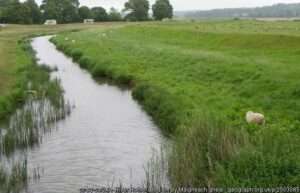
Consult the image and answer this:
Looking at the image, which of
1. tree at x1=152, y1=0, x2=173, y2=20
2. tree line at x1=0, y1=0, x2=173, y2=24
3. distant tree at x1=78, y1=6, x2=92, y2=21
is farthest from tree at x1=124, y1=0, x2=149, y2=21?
distant tree at x1=78, y1=6, x2=92, y2=21

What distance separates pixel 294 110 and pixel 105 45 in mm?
34189

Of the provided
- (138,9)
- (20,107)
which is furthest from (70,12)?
(20,107)

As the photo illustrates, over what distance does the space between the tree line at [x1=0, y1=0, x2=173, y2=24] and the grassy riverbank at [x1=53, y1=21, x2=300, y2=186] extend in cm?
6282

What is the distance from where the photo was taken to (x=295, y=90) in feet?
67.7

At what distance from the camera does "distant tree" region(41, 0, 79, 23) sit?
121062 millimetres

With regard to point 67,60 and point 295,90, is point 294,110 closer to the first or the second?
point 295,90

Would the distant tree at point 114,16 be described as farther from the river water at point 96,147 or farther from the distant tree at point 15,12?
the river water at point 96,147

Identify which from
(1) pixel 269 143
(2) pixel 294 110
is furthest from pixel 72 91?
(1) pixel 269 143

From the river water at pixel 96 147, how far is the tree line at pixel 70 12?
86.7 m

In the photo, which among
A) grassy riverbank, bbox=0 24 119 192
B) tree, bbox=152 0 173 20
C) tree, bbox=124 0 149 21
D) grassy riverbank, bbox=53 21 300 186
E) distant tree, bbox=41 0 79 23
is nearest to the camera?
grassy riverbank, bbox=53 21 300 186

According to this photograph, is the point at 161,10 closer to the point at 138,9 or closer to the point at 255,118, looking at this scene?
the point at 138,9

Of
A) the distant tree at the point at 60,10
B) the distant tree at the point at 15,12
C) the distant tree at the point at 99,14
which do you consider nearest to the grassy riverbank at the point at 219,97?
the distant tree at the point at 15,12

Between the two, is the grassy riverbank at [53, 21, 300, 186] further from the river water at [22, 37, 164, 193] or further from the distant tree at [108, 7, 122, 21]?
the distant tree at [108, 7, 122, 21]

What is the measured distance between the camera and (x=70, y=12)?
409 feet
